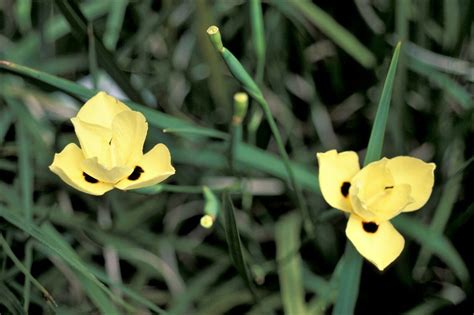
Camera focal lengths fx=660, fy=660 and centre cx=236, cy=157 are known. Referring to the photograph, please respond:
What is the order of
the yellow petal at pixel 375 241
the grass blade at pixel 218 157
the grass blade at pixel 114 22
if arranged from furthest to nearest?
the grass blade at pixel 114 22
the grass blade at pixel 218 157
the yellow petal at pixel 375 241

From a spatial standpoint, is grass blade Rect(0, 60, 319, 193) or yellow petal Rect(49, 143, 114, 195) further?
grass blade Rect(0, 60, 319, 193)

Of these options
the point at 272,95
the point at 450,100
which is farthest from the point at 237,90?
the point at 450,100

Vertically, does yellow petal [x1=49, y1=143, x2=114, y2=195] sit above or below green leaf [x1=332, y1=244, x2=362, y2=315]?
above

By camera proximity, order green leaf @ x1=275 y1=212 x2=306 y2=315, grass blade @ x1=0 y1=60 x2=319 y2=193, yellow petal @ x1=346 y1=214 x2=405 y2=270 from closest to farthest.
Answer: yellow petal @ x1=346 y1=214 x2=405 y2=270, grass blade @ x1=0 y1=60 x2=319 y2=193, green leaf @ x1=275 y1=212 x2=306 y2=315

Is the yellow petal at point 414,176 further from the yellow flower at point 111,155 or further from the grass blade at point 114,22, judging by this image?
the grass blade at point 114,22

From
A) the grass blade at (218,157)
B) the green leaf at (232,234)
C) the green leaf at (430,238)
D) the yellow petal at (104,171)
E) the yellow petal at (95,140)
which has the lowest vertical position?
the green leaf at (232,234)

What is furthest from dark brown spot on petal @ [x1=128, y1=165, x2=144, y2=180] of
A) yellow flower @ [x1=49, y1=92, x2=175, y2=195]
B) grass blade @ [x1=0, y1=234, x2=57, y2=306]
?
grass blade @ [x1=0, y1=234, x2=57, y2=306]

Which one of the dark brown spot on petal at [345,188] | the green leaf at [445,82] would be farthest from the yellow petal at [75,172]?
the green leaf at [445,82]

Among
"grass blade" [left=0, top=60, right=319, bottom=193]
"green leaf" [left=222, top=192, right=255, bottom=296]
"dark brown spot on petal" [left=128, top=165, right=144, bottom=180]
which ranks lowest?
"green leaf" [left=222, top=192, right=255, bottom=296]

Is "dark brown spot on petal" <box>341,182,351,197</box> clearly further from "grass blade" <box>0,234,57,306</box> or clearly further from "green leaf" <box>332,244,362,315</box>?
"grass blade" <box>0,234,57,306</box>
